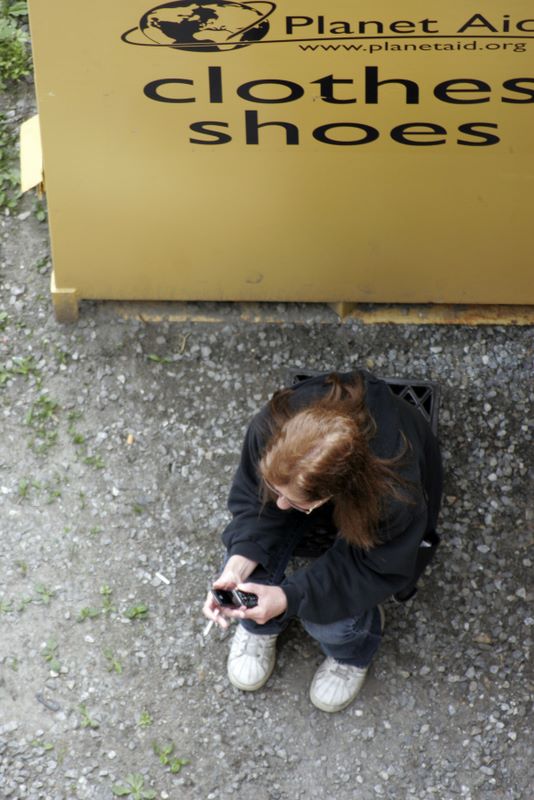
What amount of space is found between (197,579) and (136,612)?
0.69ft

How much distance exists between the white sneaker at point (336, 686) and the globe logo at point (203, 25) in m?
1.64

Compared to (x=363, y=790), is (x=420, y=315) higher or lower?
higher

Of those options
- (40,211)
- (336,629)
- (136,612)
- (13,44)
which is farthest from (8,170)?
(336,629)

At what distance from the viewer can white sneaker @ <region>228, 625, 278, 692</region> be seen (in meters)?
3.15

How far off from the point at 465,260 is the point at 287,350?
25.9 inches

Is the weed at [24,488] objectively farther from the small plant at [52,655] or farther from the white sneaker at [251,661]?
the white sneaker at [251,661]

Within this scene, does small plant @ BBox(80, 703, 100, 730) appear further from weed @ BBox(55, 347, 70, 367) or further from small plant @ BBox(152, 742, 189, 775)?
weed @ BBox(55, 347, 70, 367)

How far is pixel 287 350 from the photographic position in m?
3.64

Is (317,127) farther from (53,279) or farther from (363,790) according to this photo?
(363,790)

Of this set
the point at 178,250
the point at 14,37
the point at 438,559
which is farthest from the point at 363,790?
the point at 14,37

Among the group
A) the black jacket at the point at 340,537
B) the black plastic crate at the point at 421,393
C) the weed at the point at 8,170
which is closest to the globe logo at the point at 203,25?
the black jacket at the point at 340,537

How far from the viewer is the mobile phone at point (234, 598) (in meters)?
2.81

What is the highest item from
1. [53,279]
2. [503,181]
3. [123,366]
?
[503,181]

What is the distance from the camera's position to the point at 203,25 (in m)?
2.87
